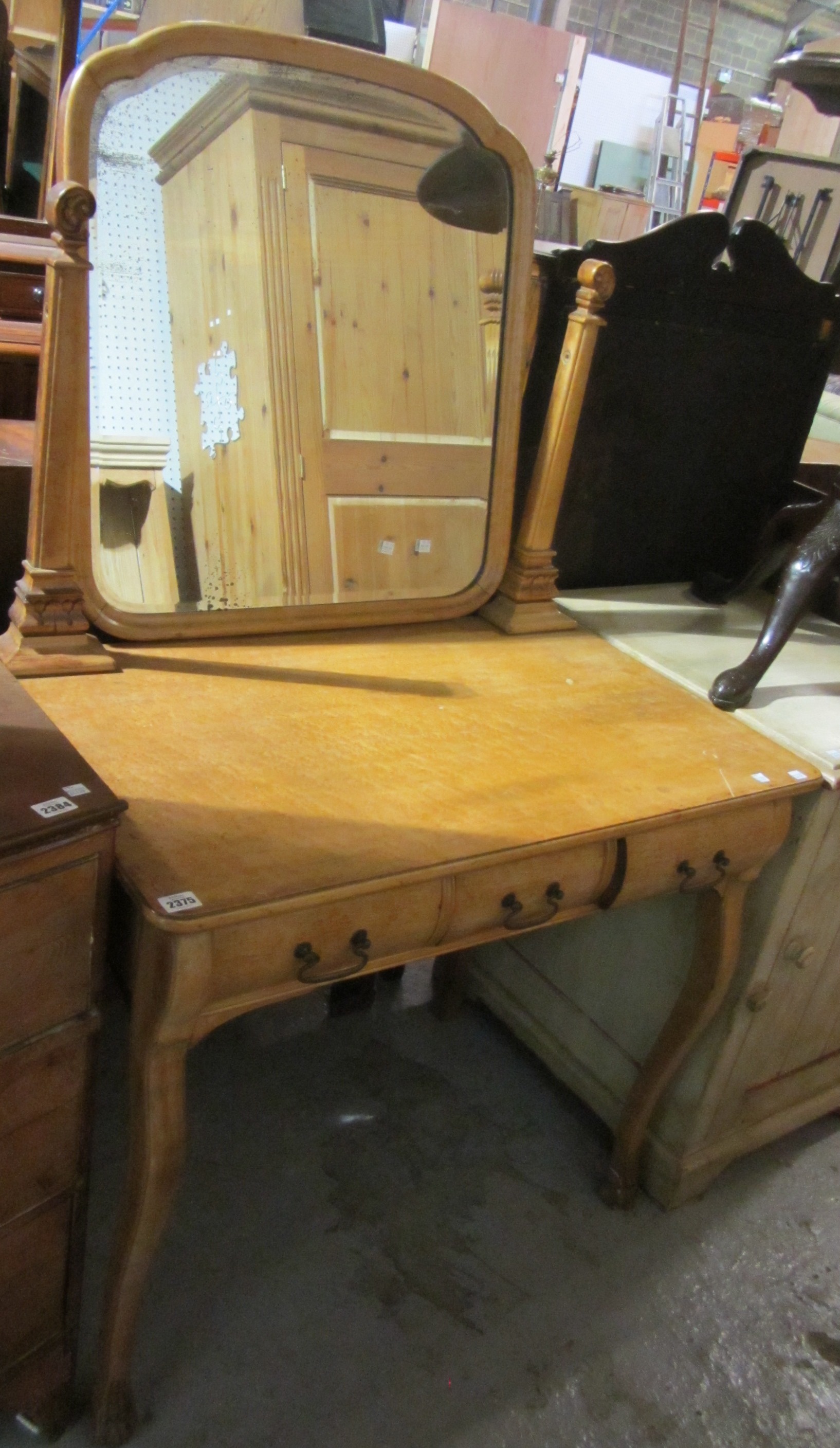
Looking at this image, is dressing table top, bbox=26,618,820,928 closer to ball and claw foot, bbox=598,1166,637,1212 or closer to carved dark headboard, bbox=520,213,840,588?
carved dark headboard, bbox=520,213,840,588

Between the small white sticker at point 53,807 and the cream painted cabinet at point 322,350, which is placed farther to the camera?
the cream painted cabinet at point 322,350

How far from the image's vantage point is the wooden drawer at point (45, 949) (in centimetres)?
83

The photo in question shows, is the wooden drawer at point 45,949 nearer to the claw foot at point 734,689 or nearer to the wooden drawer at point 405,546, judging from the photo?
the wooden drawer at point 405,546

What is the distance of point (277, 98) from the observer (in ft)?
4.06

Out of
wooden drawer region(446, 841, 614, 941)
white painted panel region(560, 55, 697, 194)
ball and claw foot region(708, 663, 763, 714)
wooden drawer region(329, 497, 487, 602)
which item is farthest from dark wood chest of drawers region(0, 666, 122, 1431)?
white painted panel region(560, 55, 697, 194)

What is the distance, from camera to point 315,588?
1.43 meters

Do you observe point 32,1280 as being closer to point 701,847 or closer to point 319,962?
point 319,962

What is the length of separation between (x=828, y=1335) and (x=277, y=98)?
73.9 inches

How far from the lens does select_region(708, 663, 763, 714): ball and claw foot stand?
57.6 inches

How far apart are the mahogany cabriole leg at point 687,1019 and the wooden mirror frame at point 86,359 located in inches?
25.6

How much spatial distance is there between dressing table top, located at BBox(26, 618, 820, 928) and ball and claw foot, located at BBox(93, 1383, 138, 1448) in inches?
27.1

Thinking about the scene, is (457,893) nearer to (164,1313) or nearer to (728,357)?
(164,1313)

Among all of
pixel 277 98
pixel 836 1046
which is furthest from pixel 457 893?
pixel 836 1046

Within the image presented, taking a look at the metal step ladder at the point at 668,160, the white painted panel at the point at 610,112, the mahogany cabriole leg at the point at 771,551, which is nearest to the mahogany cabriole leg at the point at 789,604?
the mahogany cabriole leg at the point at 771,551
